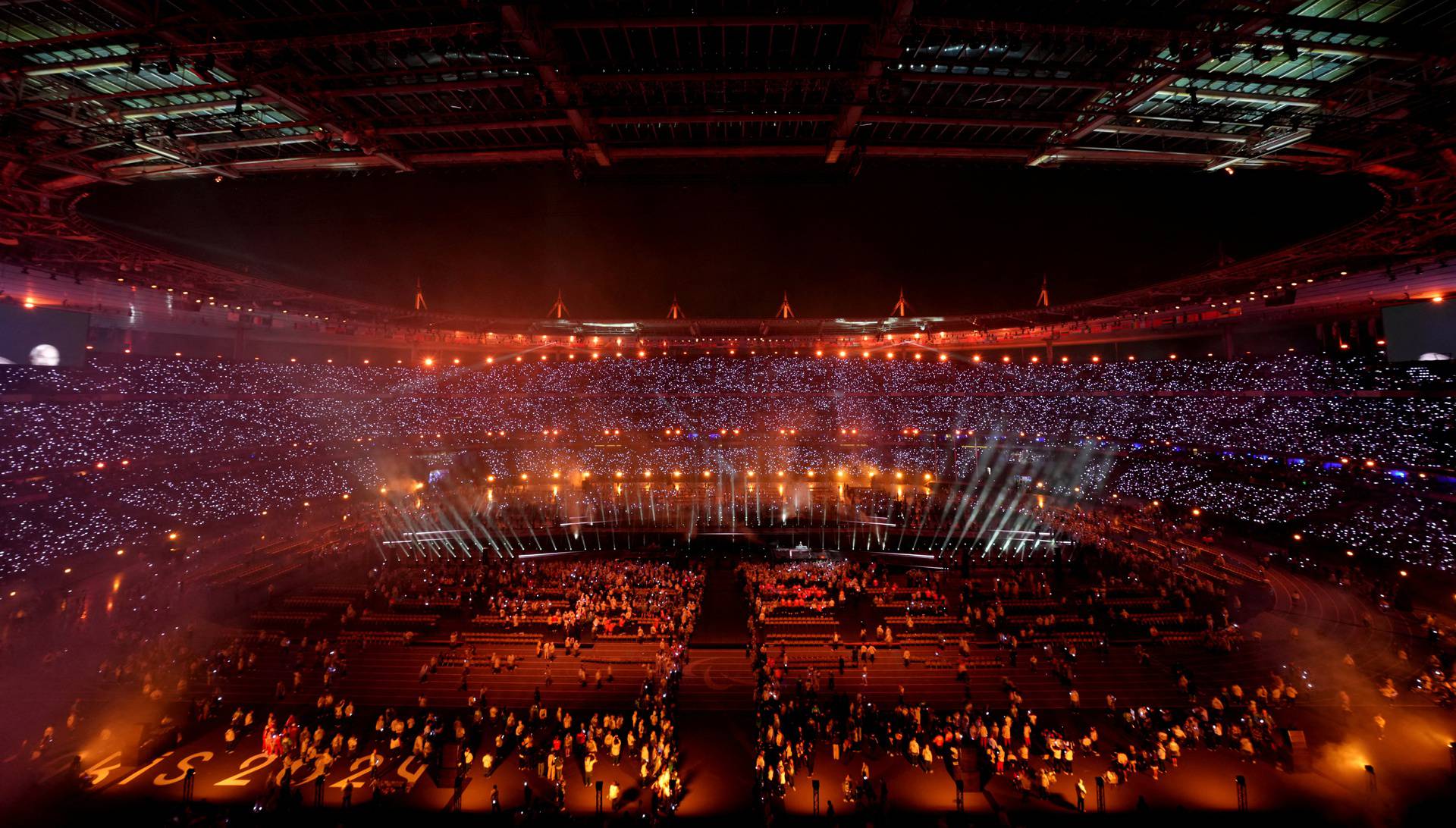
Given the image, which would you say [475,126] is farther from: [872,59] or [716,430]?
[716,430]

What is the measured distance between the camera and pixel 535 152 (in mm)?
7934

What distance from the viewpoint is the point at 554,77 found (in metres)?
6.11

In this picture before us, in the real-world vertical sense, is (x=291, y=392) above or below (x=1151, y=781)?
above

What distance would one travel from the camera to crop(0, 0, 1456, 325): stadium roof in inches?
222

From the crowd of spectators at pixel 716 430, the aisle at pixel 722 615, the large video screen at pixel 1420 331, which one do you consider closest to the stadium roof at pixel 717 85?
the aisle at pixel 722 615

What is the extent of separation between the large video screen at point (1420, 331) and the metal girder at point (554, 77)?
3108cm

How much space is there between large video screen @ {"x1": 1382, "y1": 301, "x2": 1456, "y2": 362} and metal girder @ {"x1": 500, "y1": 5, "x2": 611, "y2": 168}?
1224 inches

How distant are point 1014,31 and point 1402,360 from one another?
2985cm

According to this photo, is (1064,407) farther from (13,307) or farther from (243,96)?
(13,307)

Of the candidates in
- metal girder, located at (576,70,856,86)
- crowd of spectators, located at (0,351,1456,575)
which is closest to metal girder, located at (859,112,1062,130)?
metal girder, located at (576,70,856,86)

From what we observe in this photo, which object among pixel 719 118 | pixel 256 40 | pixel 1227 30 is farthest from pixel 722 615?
pixel 1227 30

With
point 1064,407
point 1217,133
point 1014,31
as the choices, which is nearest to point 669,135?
point 1014,31

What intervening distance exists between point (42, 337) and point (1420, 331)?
172 ft

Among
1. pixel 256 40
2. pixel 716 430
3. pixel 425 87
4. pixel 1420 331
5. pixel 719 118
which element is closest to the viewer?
pixel 256 40
